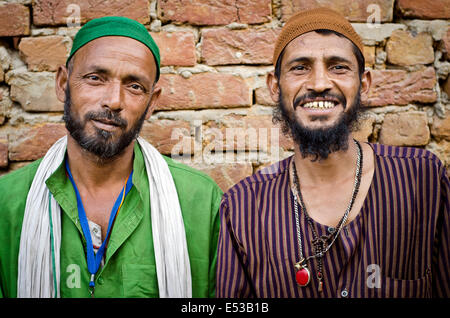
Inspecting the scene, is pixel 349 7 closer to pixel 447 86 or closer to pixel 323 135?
pixel 447 86

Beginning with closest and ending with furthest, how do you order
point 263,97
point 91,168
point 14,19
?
point 91,168, point 14,19, point 263,97

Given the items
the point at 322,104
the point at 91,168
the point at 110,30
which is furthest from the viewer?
the point at 91,168

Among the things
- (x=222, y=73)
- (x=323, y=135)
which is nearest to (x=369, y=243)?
(x=323, y=135)

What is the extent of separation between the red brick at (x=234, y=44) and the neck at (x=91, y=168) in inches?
Result: 28.2

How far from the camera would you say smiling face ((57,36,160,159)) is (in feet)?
5.76

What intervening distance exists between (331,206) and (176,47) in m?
1.19

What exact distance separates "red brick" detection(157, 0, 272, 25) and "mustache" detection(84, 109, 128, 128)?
690 millimetres

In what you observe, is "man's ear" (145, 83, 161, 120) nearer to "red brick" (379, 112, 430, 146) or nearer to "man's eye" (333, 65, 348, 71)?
"man's eye" (333, 65, 348, 71)

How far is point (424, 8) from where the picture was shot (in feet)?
7.00

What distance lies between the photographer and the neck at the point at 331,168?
1.76m

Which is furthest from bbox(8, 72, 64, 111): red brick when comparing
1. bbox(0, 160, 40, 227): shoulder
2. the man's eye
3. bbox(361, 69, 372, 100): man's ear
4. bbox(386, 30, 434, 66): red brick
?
bbox(386, 30, 434, 66): red brick

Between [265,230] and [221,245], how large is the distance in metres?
0.22

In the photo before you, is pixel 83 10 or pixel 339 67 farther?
pixel 83 10

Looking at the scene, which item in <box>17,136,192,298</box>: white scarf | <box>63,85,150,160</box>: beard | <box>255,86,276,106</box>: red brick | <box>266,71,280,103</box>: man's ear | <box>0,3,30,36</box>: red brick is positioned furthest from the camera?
<box>255,86,276,106</box>: red brick
